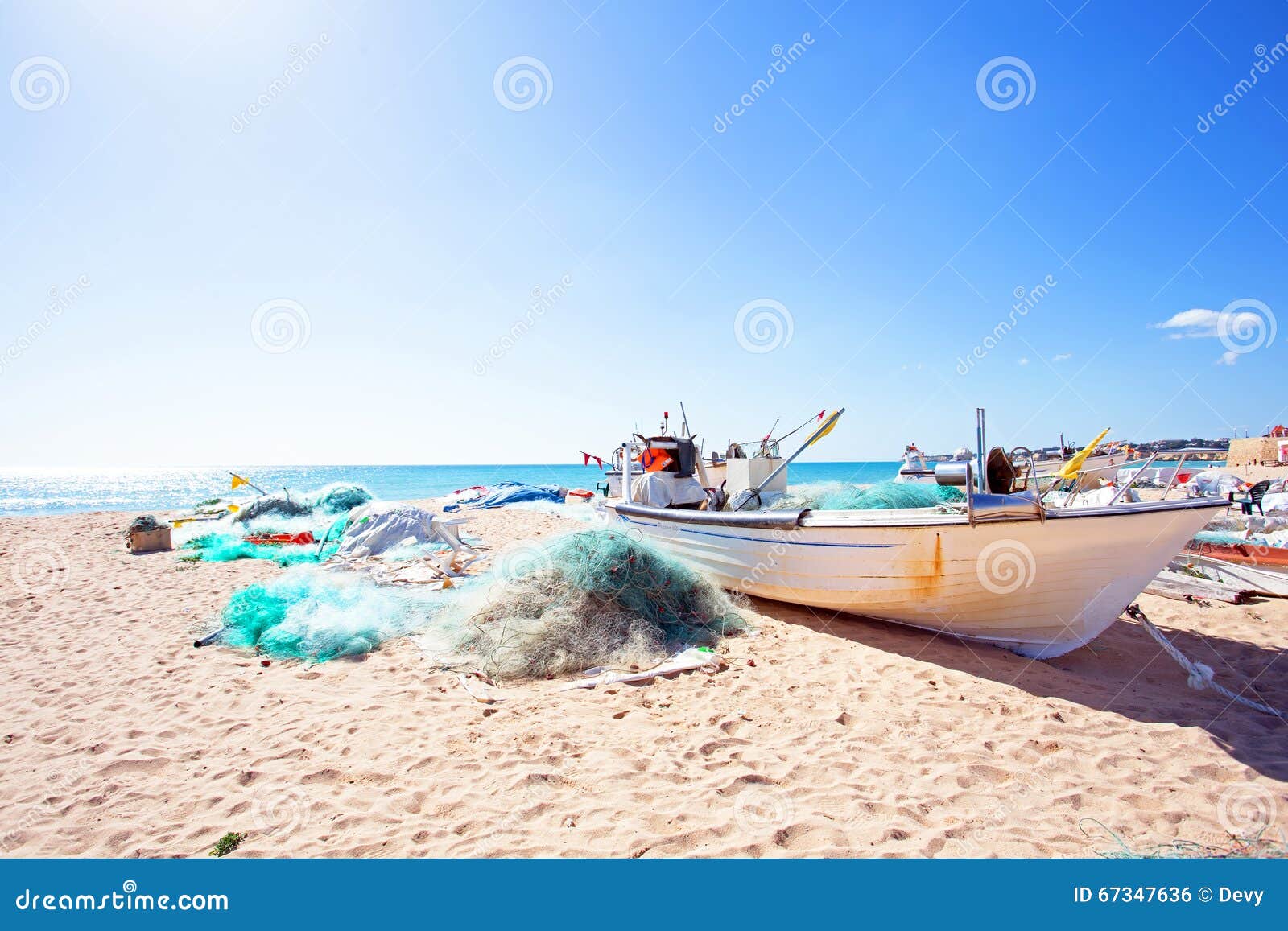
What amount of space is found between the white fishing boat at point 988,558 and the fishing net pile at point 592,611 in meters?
1.18

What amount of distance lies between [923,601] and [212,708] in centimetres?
661

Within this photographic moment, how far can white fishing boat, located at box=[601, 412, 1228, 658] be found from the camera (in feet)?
16.8

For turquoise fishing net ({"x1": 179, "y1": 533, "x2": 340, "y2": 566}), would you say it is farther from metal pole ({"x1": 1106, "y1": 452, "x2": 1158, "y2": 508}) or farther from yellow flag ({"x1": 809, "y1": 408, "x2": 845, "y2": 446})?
metal pole ({"x1": 1106, "y1": 452, "x2": 1158, "y2": 508})

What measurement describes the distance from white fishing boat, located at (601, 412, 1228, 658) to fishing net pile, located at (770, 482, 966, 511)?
324 cm

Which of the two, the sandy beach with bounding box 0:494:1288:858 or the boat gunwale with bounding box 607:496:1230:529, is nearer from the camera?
the sandy beach with bounding box 0:494:1288:858

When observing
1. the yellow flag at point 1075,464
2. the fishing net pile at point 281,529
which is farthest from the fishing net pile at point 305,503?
the yellow flag at point 1075,464

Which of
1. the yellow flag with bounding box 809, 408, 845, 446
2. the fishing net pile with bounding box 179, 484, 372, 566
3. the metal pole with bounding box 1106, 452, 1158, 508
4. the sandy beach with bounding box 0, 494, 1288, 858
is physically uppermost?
the yellow flag with bounding box 809, 408, 845, 446

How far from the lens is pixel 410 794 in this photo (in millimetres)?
3287

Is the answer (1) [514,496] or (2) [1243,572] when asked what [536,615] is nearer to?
Result: (2) [1243,572]

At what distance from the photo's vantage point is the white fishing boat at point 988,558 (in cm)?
512

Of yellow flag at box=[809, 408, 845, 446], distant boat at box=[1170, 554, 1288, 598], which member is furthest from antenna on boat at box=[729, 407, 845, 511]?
distant boat at box=[1170, 554, 1288, 598]

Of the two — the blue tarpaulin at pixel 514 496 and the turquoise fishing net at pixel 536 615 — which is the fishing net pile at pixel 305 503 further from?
the turquoise fishing net at pixel 536 615

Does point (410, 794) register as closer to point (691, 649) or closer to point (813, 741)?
point (813, 741)

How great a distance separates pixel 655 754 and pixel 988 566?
381 centimetres
